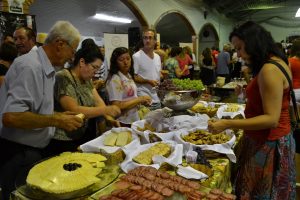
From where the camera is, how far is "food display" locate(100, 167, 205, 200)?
3.85 ft

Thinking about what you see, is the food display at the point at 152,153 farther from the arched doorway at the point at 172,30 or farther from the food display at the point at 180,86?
the arched doorway at the point at 172,30

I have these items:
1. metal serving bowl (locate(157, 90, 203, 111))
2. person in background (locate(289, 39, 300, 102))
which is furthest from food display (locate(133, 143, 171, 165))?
person in background (locate(289, 39, 300, 102))

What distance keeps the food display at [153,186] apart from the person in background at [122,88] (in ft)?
4.07

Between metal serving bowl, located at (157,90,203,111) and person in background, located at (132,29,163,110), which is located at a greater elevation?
person in background, located at (132,29,163,110)

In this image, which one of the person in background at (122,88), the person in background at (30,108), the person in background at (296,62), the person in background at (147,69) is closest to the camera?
the person in background at (30,108)

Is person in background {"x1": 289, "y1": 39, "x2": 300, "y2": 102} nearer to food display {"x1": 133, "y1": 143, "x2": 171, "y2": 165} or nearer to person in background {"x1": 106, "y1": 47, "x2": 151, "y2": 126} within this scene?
person in background {"x1": 106, "y1": 47, "x2": 151, "y2": 126}

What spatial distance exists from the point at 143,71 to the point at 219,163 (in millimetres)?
2045

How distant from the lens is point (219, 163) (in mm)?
1629

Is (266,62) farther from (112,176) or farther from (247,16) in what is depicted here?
(247,16)

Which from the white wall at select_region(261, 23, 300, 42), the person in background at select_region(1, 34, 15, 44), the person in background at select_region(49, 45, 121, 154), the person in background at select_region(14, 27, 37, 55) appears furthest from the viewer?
the white wall at select_region(261, 23, 300, 42)

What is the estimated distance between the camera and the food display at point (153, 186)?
1174 mm

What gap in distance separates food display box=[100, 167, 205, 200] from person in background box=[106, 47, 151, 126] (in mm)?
1240

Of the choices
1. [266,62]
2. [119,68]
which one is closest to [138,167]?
[266,62]

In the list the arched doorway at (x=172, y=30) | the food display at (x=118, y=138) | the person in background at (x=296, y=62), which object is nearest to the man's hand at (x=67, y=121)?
the food display at (x=118, y=138)
